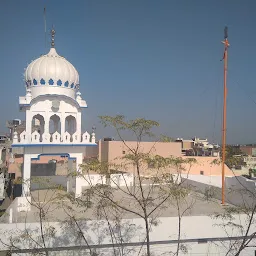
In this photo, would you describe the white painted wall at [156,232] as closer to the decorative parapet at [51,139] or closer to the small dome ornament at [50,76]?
the decorative parapet at [51,139]

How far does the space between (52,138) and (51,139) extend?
3.8 inches

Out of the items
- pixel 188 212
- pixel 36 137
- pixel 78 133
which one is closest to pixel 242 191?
pixel 188 212

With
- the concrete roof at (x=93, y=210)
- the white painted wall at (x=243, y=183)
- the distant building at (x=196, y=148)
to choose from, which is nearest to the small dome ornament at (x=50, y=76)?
the concrete roof at (x=93, y=210)

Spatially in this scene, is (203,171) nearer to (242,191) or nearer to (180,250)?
(242,191)

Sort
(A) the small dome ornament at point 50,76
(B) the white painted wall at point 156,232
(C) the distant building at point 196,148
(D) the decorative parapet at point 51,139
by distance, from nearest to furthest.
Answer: (B) the white painted wall at point 156,232, (D) the decorative parapet at point 51,139, (A) the small dome ornament at point 50,76, (C) the distant building at point 196,148

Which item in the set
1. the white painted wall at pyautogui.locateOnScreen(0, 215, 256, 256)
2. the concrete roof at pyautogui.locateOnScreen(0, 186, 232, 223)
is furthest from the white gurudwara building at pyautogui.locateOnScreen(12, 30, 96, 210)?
the white painted wall at pyautogui.locateOnScreen(0, 215, 256, 256)

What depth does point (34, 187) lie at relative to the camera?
1616 centimetres

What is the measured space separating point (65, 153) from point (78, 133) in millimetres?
1157

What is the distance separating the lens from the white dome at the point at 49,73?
13992 millimetres

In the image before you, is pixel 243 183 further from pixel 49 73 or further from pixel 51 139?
pixel 49 73

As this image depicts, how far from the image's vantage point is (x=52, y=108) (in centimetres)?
1390

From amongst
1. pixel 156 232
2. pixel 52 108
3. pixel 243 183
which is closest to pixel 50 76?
pixel 52 108

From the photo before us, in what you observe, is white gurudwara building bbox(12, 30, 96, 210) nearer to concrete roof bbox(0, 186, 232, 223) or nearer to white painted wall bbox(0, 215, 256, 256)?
concrete roof bbox(0, 186, 232, 223)

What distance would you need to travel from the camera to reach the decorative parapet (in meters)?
13.1
